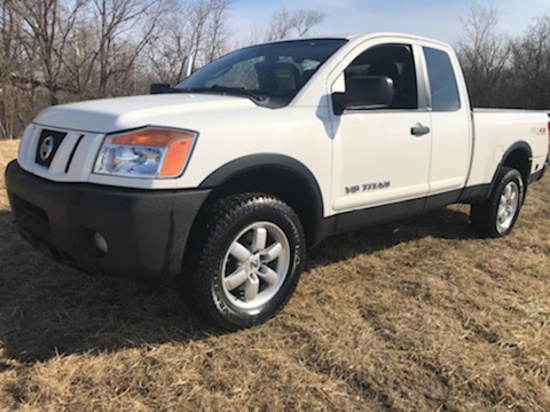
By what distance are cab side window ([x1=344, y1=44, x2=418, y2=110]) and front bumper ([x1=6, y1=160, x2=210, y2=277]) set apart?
203cm

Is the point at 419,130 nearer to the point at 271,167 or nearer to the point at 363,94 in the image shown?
the point at 363,94

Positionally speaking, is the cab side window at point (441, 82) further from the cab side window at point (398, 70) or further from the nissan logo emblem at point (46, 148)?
the nissan logo emblem at point (46, 148)

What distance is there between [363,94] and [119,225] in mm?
1684

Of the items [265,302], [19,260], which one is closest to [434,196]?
[265,302]

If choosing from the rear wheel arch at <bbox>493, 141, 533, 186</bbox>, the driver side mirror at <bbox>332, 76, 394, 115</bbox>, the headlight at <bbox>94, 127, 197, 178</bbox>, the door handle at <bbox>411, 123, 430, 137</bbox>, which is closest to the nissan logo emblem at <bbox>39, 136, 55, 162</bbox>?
the headlight at <bbox>94, 127, 197, 178</bbox>

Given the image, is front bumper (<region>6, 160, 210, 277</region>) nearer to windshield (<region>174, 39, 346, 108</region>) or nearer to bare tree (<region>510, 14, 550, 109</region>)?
windshield (<region>174, 39, 346, 108</region>)

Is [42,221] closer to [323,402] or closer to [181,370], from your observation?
[181,370]

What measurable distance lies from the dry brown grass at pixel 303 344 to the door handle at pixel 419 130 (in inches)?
43.0

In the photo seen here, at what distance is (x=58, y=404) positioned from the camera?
89.4 inches

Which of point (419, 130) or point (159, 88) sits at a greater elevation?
point (159, 88)

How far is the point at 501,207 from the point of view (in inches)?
204

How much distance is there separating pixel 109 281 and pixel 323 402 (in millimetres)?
1872

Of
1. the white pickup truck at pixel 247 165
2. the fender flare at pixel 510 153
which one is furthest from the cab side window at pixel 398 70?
the fender flare at pixel 510 153

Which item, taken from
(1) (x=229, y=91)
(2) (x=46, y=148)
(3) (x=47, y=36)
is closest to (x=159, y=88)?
(1) (x=229, y=91)
